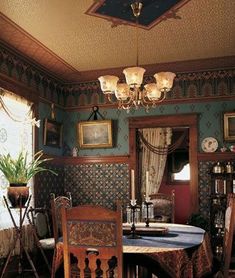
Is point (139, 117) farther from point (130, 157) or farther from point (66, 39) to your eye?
point (66, 39)

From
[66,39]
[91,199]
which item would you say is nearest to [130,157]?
[91,199]

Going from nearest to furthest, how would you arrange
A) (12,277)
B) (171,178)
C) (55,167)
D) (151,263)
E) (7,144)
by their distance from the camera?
(151,263) → (12,277) → (7,144) → (55,167) → (171,178)

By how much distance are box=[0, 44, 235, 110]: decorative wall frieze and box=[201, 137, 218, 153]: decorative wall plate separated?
0.75 m

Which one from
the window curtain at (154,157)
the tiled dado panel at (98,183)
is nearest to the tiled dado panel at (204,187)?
the tiled dado panel at (98,183)

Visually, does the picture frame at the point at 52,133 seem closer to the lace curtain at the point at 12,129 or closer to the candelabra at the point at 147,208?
the lace curtain at the point at 12,129

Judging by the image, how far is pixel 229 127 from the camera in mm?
6883

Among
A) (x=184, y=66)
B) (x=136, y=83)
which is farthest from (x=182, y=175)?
(x=136, y=83)

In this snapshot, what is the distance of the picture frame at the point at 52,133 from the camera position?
693 centimetres

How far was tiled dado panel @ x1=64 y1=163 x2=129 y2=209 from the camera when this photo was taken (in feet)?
24.3

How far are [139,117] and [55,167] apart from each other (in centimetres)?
187

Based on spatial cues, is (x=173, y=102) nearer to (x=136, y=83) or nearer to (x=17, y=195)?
(x=136, y=83)

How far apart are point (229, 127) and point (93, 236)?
4716mm

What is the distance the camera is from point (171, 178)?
1101cm

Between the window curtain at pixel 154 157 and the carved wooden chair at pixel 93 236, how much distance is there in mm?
6115
